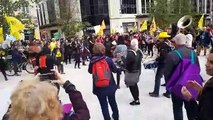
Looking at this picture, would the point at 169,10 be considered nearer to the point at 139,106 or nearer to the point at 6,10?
the point at 6,10

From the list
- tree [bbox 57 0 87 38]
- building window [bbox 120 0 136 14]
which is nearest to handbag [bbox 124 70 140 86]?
tree [bbox 57 0 87 38]

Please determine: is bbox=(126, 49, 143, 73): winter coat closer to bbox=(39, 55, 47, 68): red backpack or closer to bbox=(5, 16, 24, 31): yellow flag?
bbox=(39, 55, 47, 68): red backpack

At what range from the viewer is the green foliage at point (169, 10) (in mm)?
39531

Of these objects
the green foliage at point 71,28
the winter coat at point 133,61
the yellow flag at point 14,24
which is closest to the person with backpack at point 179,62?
the winter coat at point 133,61

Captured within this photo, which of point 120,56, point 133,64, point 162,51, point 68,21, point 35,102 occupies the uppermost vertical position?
point 68,21

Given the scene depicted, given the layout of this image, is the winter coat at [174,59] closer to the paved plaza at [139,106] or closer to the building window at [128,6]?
the paved plaza at [139,106]

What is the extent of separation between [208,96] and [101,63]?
319cm

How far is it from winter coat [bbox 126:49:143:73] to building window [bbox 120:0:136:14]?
43839 millimetres

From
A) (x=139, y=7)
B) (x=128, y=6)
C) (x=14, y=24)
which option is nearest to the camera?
(x=14, y=24)

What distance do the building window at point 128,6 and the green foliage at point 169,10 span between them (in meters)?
10.4

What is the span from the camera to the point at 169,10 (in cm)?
4000

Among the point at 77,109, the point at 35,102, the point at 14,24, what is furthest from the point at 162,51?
the point at 14,24

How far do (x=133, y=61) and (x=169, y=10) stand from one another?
34.6m

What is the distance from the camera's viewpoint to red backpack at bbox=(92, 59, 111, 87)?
18.4ft
